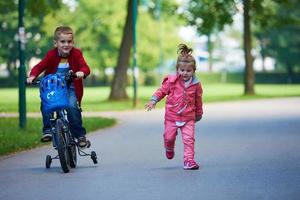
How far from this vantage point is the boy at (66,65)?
9.37m

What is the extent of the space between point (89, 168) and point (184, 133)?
4.32 ft

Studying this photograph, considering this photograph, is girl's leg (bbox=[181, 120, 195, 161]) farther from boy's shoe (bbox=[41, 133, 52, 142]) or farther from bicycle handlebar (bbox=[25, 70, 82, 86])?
boy's shoe (bbox=[41, 133, 52, 142])

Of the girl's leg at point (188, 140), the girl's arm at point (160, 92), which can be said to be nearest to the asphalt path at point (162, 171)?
the girl's leg at point (188, 140)

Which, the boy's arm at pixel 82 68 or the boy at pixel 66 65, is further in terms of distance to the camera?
the boy at pixel 66 65

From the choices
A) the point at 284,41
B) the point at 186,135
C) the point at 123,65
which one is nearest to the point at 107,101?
the point at 123,65

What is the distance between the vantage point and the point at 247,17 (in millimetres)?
41906

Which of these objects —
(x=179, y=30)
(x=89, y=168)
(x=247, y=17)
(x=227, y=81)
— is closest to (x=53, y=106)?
(x=89, y=168)

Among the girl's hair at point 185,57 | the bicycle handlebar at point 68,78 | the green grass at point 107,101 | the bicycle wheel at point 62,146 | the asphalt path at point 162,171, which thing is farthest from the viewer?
the green grass at point 107,101

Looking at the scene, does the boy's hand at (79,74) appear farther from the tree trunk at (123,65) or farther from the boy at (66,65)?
the tree trunk at (123,65)

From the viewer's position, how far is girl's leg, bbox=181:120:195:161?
9430mm

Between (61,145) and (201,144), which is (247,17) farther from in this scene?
(61,145)

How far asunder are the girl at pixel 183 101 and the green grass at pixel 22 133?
11.2ft

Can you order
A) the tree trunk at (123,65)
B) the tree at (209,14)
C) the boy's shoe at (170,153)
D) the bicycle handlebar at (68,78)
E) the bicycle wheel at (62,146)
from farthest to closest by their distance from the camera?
the tree at (209,14) < the tree trunk at (123,65) < the boy's shoe at (170,153) < the bicycle handlebar at (68,78) < the bicycle wheel at (62,146)

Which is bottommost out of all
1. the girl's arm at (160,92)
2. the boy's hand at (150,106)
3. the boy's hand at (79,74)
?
the boy's hand at (150,106)
